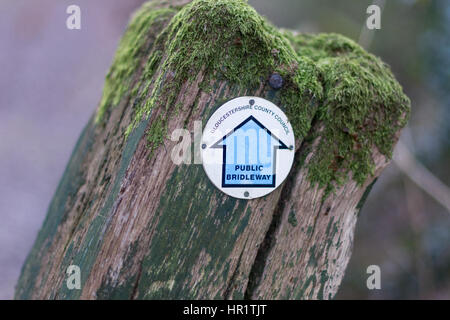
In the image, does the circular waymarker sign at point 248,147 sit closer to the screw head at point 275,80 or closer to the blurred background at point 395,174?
the screw head at point 275,80

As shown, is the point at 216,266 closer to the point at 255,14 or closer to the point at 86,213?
the point at 86,213

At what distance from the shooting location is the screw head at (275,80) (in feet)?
5.57

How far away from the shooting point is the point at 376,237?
5.41 metres

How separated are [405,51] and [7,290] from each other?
17.7 feet

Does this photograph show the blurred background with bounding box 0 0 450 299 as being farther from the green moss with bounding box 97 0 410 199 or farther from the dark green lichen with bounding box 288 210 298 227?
the dark green lichen with bounding box 288 210 298 227

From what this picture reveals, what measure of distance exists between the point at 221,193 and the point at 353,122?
0.60m

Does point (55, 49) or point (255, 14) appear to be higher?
point (55, 49)

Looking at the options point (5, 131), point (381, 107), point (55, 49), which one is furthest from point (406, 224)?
point (55, 49)

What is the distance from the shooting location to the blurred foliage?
5078 millimetres

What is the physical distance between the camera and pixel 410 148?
5102 millimetres

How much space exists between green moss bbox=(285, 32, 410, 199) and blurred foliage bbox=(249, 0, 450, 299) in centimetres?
353

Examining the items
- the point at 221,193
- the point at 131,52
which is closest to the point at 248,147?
the point at 221,193

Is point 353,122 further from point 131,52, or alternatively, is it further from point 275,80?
point 131,52

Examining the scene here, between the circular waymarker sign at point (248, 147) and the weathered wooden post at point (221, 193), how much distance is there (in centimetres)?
4
